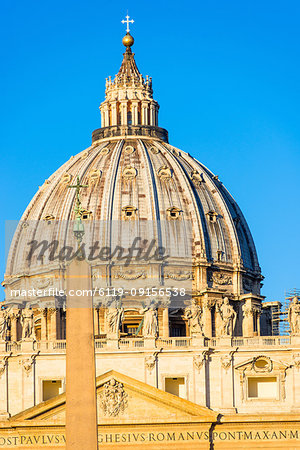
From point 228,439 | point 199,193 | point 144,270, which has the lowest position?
point 228,439

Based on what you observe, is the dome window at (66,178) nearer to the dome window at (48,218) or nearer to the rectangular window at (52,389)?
the dome window at (48,218)

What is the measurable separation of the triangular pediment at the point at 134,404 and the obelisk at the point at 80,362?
132ft

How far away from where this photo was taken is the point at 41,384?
8456cm

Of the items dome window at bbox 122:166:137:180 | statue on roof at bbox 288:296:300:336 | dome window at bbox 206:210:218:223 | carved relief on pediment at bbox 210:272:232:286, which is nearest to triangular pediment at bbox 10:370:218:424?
statue on roof at bbox 288:296:300:336

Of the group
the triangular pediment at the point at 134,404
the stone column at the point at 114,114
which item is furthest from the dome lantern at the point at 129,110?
the triangular pediment at the point at 134,404

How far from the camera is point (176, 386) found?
282 feet

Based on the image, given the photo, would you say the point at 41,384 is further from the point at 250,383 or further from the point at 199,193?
the point at 199,193

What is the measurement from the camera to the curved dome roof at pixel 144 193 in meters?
124

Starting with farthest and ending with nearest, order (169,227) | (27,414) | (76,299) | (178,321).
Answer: (169,227) → (178,321) → (27,414) → (76,299)

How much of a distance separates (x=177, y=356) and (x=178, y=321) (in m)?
27.9

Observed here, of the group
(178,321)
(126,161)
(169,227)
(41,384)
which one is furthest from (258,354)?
(126,161)

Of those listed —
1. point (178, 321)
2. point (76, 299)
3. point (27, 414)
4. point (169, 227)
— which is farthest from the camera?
point (169, 227)

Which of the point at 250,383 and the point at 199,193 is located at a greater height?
the point at 199,193

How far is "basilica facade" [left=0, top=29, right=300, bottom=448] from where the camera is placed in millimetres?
82312
